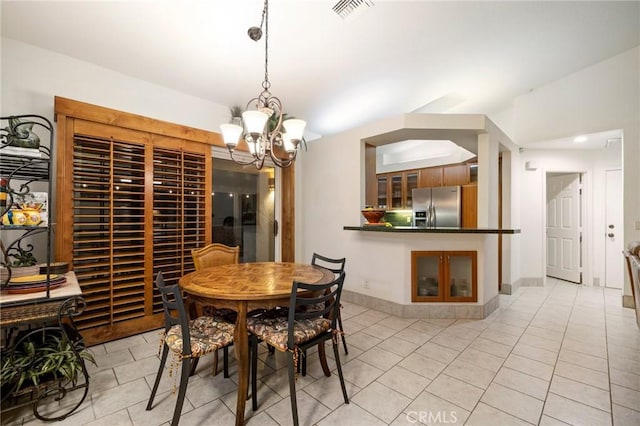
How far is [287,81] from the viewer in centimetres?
321

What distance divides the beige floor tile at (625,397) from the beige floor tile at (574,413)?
216 mm

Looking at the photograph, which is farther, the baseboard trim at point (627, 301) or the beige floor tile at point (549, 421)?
the baseboard trim at point (627, 301)

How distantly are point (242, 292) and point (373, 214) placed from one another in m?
2.09

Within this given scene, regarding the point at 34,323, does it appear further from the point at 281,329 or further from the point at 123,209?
the point at 281,329

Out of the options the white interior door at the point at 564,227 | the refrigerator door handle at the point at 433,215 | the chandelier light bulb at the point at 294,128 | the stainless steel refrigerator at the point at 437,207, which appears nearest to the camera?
the chandelier light bulb at the point at 294,128

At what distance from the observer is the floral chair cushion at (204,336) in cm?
156

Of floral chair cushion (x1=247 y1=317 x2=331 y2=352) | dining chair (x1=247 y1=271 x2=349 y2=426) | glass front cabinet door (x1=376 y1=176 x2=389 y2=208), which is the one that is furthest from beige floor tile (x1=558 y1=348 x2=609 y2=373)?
glass front cabinet door (x1=376 y1=176 x2=389 y2=208)

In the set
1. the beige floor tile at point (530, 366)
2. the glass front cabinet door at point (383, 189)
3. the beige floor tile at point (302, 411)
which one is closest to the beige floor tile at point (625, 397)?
the beige floor tile at point (530, 366)

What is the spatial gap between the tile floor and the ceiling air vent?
113 inches

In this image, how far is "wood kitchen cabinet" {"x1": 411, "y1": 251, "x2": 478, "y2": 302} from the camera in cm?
315

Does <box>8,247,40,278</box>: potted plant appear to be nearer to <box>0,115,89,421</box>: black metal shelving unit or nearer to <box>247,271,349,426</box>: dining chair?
<box>0,115,89,421</box>: black metal shelving unit

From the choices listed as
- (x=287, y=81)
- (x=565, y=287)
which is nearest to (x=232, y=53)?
(x=287, y=81)

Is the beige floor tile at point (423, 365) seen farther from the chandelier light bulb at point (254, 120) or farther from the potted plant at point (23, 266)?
the potted plant at point (23, 266)

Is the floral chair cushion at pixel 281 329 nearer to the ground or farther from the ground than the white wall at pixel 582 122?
nearer to the ground
